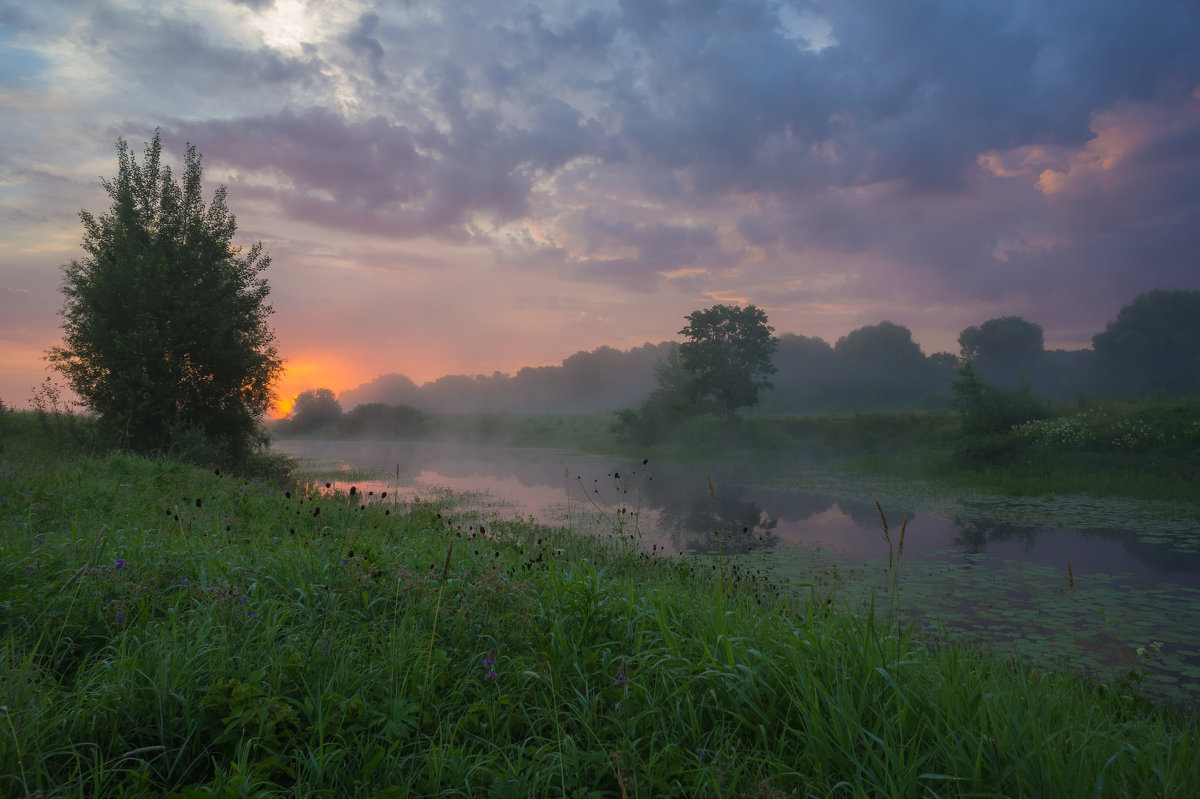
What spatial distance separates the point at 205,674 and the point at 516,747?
1.56 m

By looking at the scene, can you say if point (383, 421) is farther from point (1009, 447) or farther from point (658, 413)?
point (1009, 447)

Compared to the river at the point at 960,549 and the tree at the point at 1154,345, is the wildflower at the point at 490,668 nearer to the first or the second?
the river at the point at 960,549

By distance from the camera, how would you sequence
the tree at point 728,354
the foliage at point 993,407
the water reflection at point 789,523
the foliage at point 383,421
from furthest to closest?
1. the foliage at point 383,421
2. the tree at point 728,354
3. the foliage at point 993,407
4. the water reflection at point 789,523

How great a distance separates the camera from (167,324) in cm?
1728

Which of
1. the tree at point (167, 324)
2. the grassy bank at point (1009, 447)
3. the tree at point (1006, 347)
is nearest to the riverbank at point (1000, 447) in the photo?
the grassy bank at point (1009, 447)

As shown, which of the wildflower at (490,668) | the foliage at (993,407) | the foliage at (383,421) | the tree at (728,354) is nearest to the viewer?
the wildflower at (490,668)

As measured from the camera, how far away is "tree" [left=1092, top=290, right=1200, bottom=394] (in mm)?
44812

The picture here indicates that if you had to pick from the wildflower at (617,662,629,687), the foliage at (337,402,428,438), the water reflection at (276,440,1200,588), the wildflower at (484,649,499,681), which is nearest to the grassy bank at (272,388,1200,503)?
the water reflection at (276,440,1200,588)

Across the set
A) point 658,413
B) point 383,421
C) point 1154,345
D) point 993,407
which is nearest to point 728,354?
point 658,413

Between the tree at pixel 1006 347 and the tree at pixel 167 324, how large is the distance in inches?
3000

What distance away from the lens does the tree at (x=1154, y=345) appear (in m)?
44.8

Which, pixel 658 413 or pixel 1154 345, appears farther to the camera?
pixel 1154 345

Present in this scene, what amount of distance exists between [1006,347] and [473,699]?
84.4 m

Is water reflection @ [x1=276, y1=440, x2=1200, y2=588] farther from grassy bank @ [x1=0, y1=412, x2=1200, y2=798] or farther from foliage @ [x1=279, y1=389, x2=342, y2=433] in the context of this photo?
foliage @ [x1=279, y1=389, x2=342, y2=433]
